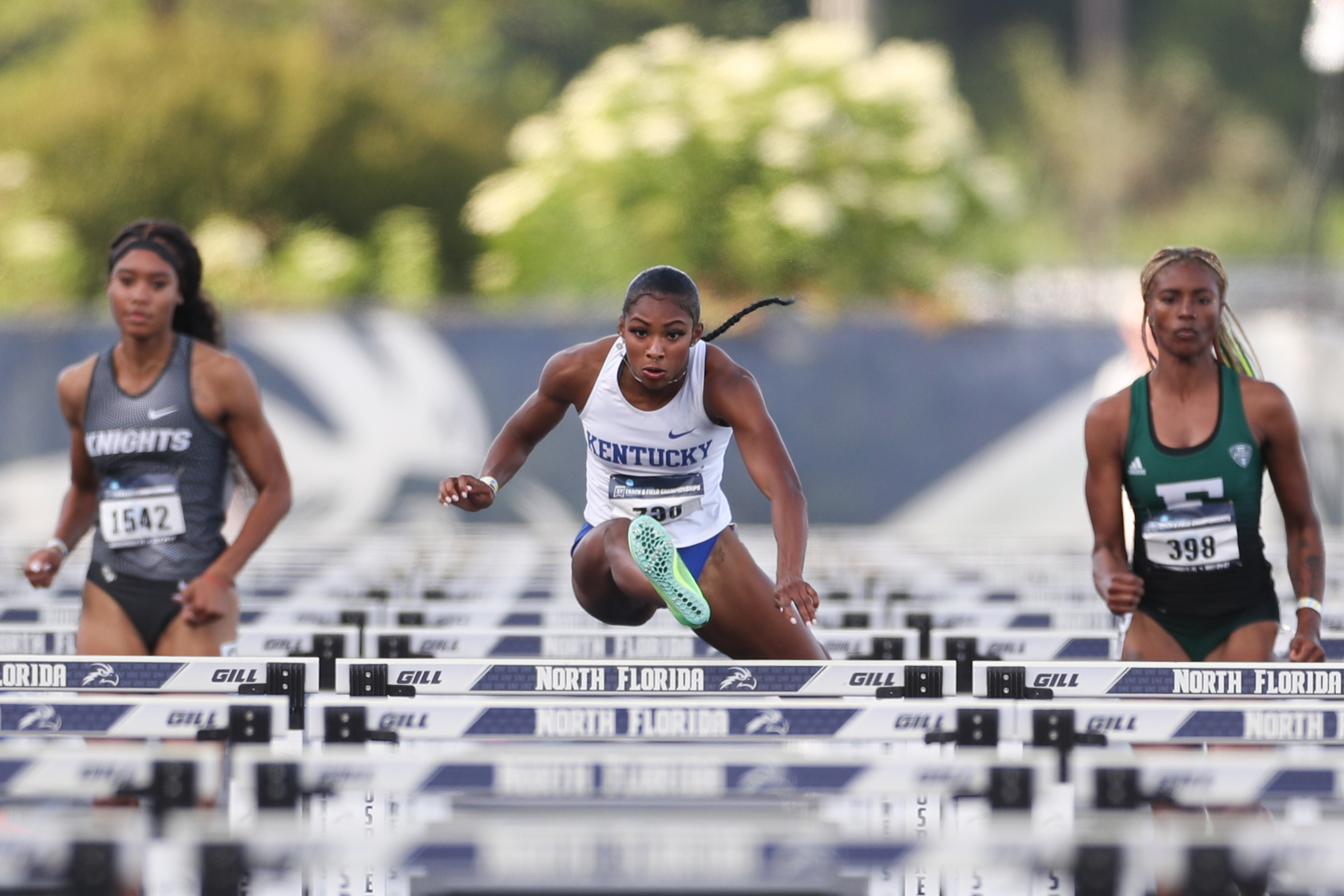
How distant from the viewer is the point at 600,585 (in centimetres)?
570

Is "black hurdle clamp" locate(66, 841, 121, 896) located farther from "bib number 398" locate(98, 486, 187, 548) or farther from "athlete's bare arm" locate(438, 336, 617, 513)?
"bib number 398" locate(98, 486, 187, 548)

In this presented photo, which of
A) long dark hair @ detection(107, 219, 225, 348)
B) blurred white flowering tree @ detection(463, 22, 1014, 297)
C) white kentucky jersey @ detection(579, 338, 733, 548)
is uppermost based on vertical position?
blurred white flowering tree @ detection(463, 22, 1014, 297)

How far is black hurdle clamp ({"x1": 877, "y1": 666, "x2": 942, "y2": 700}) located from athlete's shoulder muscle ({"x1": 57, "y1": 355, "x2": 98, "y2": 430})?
2.87 metres

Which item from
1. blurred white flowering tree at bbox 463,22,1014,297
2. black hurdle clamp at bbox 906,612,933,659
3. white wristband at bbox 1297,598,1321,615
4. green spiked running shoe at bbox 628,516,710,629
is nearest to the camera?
Result: green spiked running shoe at bbox 628,516,710,629

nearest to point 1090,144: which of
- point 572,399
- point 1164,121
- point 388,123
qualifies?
point 1164,121

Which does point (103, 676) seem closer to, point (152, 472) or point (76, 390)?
point (152, 472)

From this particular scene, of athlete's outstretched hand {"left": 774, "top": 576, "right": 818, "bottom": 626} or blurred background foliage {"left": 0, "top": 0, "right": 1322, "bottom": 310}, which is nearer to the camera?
athlete's outstretched hand {"left": 774, "top": 576, "right": 818, "bottom": 626}

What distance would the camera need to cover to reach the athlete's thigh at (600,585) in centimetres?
562

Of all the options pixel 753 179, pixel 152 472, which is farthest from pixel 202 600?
pixel 753 179

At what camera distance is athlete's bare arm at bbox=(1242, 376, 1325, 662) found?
17.9 ft

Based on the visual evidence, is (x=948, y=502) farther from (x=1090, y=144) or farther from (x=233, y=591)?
(x=1090, y=144)

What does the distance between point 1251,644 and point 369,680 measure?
2.70 metres

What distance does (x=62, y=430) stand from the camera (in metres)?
14.3

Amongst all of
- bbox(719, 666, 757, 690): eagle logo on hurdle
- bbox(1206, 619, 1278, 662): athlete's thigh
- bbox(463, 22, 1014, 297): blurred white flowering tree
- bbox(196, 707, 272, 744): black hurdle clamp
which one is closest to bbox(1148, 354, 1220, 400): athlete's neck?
bbox(1206, 619, 1278, 662): athlete's thigh
